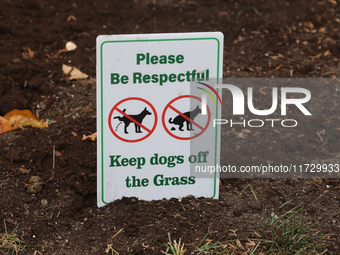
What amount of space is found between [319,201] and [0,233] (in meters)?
1.97

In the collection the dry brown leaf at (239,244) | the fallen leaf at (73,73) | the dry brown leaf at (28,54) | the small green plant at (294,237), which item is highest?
the dry brown leaf at (28,54)

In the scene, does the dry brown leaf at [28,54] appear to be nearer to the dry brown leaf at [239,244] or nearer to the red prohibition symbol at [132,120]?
the red prohibition symbol at [132,120]

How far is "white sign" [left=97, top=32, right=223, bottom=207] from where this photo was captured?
98.5 inches

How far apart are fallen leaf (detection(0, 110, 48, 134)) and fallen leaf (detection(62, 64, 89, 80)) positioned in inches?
27.4

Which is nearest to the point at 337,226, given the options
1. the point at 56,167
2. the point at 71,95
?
the point at 56,167

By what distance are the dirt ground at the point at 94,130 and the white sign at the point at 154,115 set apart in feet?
0.44

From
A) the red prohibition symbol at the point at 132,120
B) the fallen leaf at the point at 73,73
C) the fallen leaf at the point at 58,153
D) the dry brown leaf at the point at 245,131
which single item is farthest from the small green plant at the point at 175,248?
the fallen leaf at the point at 73,73

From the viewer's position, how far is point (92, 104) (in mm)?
3646

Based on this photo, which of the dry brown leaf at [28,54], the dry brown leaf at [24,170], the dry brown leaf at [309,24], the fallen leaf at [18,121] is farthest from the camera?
the dry brown leaf at [309,24]

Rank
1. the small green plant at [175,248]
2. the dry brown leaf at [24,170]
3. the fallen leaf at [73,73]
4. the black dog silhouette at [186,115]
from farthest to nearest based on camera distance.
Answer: the fallen leaf at [73,73], the dry brown leaf at [24,170], the black dog silhouette at [186,115], the small green plant at [175,248]

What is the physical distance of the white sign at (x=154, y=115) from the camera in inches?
98.5

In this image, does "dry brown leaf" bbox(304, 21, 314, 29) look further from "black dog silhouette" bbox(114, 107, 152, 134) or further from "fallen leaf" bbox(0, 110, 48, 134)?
"fallen leaf" bbox(0, 110, 48, 134)

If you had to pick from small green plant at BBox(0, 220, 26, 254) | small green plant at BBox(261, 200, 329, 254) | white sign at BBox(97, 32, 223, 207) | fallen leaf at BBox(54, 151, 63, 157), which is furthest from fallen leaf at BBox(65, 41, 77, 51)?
small green plant at BBox(261, 200, 329, 254)

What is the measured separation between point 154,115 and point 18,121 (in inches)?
52.3
